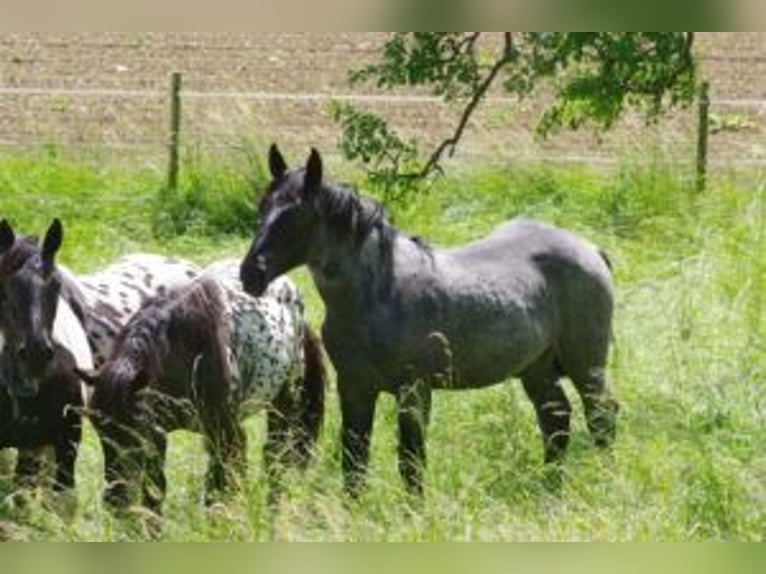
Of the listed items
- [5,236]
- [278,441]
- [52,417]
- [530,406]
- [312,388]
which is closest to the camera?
[5,236]

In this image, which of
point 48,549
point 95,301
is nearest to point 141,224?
point 95,301

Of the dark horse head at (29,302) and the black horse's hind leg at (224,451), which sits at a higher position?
the dark horse head at (29,302)

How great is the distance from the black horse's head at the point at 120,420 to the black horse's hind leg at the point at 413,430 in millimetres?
1020

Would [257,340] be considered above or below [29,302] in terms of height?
below

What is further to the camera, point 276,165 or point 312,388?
point 312,388

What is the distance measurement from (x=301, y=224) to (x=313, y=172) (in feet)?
0.65

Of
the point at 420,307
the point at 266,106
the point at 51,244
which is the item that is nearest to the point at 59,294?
the point at 51,244

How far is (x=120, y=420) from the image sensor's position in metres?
5.59

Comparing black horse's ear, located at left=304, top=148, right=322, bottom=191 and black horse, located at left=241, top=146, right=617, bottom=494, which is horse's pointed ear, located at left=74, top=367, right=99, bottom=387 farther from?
black horse's ear, located at left=304, top=148, right=322, bottom=191

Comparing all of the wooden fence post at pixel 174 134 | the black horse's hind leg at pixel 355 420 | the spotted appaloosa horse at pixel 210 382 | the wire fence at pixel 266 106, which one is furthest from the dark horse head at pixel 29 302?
the wooden fence post at pixel 174 134

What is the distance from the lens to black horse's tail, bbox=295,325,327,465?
7.03m

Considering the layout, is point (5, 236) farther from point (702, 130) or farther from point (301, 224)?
point (702, 130)

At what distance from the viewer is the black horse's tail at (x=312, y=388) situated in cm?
703

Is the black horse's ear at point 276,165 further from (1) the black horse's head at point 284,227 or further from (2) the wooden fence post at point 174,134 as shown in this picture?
(2) the wooden fence post at point 174,134
